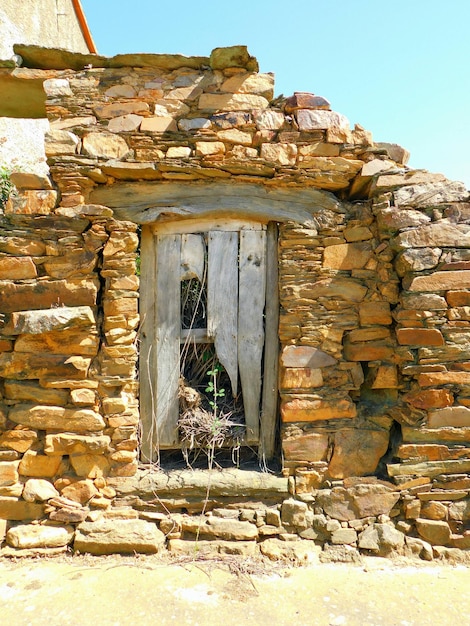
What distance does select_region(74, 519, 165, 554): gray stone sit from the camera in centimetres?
259

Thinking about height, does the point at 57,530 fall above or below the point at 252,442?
below

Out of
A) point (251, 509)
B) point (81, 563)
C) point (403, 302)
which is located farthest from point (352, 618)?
point (403, 302)

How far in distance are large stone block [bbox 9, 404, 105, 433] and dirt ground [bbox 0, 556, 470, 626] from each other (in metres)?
0.84

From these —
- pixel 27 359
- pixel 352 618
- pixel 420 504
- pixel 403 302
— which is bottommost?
pixel 352 618

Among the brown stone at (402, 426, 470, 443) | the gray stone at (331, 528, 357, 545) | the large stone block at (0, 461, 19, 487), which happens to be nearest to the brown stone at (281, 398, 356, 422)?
the brown stone at (402, 426, 470, 443)

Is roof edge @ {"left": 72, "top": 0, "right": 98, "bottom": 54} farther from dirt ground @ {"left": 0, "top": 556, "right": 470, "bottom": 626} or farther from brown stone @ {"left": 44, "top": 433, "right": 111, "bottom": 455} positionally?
dirt ground @ {"left": 0, "top": 556, "right": 470, "bottom": 626}

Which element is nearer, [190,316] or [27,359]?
[27,359]

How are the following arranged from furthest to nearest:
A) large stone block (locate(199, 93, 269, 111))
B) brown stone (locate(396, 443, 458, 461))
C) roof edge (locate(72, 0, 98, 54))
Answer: roof edge (locate(72, 0, 98, 54)) → large stone block (locate(199, 93, 269, 111)) → brown stone (locate(396, 443, 458, 461))

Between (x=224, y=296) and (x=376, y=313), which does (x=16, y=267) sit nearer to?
(x=224, y=296)

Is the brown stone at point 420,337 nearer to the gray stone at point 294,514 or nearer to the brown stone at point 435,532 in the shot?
the brown stone at point 435,532

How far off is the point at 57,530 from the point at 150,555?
66 cm

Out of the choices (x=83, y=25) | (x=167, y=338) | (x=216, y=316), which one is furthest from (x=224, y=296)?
(x=83, y=25)

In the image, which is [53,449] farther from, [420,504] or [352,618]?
[420,504]

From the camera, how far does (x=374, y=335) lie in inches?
112
